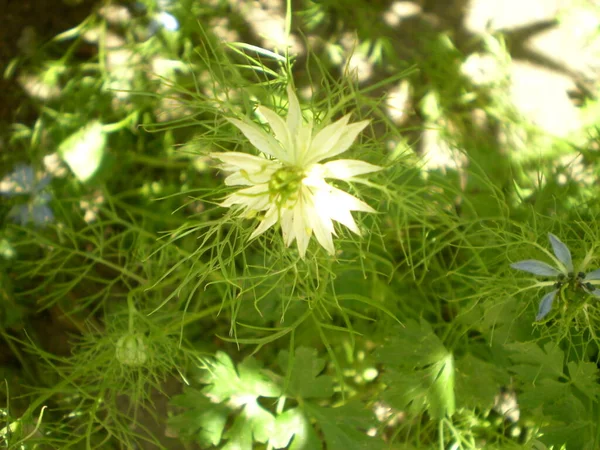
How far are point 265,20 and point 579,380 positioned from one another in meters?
1.39

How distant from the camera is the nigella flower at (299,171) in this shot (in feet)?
2.72

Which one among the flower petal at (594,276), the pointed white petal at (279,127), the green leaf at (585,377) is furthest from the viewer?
the green leaf at (585,377)

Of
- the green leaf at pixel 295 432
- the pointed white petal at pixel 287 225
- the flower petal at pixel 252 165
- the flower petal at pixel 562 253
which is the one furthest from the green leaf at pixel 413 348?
the flower petal at pixel 252 165

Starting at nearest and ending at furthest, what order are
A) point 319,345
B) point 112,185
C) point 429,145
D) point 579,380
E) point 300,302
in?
point 579,380
point 300,302
point 319,345
point 112,185
point 429,145

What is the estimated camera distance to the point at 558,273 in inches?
39.9

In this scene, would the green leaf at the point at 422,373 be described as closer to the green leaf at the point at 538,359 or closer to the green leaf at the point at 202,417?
the green leaf at the point at 538,359

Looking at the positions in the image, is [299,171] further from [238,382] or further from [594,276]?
[238,382]

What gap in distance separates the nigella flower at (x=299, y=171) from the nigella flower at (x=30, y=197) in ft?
3.25

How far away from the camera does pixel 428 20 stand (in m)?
1.92

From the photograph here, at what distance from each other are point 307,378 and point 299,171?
23.4 inches

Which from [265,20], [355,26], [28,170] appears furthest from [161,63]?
[355,26]

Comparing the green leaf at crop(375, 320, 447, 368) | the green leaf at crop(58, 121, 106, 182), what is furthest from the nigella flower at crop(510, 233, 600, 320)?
the green leaf at crop(58, 121, 106, 182)

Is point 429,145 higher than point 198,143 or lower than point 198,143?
lower

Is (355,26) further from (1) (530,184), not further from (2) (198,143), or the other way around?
(2) (198,143)
